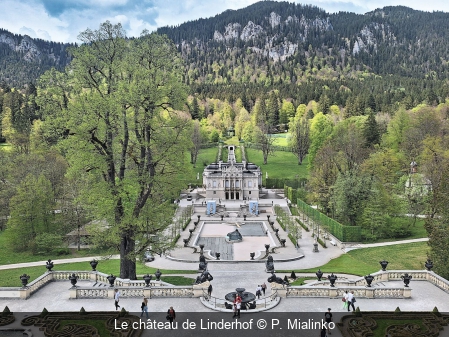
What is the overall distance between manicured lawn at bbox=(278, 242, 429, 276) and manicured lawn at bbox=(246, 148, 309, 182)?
56.5 meters

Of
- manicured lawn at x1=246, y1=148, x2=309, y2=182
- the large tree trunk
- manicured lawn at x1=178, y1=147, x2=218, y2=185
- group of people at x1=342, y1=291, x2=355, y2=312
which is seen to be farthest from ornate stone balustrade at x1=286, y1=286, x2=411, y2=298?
manicured lawn at x1=178, y1=147, x2=218, y2=185

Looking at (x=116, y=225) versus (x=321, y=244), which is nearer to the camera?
(x=116, y=225)

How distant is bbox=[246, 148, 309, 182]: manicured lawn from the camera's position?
345 feet

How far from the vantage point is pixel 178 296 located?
24.0m

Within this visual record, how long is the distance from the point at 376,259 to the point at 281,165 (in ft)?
246

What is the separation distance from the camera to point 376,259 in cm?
3978

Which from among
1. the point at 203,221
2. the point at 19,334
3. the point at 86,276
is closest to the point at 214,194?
the point at 203,221

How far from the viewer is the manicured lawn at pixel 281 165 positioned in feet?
345

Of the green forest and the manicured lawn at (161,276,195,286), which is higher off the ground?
the green forest

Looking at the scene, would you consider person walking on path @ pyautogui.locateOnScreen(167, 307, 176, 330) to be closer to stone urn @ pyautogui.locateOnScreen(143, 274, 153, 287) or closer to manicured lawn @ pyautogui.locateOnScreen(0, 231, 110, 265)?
stone urn @ pyautogui.locateOnScreen(143, 274, 153, 287)

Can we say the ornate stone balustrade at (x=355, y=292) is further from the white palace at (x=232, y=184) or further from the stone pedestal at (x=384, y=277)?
the white palace at (x=232, y=184)

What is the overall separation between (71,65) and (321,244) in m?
38.9

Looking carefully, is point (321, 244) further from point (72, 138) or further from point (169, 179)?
point (72, 138)

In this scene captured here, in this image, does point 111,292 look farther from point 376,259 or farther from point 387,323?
point 376,259
